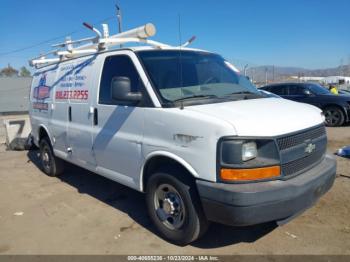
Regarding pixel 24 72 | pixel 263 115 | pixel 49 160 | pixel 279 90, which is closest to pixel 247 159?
pixel 263 115

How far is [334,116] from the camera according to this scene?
1229 cm

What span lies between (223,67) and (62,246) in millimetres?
3050

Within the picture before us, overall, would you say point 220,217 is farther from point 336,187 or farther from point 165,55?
point 336,187

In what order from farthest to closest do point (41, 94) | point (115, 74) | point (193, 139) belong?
point (41, 94), point (115, 74), point (193, 139)

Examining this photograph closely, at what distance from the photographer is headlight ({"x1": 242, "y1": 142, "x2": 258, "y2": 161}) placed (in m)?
3.06

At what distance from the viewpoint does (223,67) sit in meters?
4.71

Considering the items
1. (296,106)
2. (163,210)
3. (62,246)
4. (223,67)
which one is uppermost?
(223,67)

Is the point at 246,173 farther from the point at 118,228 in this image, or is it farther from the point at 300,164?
the point at 118,228

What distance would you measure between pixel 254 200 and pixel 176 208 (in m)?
1.02

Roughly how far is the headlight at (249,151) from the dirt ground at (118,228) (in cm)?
115

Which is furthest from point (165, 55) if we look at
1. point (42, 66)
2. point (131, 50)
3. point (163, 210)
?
point (42, 66)

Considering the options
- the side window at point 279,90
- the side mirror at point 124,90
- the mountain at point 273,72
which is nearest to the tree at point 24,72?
the mountain at point 273,72

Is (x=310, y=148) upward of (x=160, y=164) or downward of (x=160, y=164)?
upward

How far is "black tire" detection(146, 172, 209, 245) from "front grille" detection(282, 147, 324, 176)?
2.98 feet
